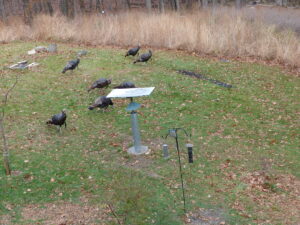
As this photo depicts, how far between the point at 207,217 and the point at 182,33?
10148 millimetres

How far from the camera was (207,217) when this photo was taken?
223 inches

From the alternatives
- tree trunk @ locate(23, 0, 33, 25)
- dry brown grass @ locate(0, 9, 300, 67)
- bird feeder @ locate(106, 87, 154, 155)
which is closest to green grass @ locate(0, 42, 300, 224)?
bird feeder @ locate(106, 87, 154, 155)

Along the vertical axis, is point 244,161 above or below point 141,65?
below

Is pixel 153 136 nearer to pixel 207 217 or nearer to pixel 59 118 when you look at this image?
pixel 59 118

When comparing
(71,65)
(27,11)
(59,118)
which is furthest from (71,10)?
(59,118)

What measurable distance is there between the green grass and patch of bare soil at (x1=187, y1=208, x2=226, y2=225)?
0.09m

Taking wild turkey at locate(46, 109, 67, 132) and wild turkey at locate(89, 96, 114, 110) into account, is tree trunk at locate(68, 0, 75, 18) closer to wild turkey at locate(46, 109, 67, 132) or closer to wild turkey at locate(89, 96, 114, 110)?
wild turkey at locate(89, 96, 114, 110)

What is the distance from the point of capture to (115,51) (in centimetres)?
1455

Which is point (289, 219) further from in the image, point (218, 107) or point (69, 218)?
point (218, 107)

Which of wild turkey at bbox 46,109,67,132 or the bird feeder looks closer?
the bird feeder

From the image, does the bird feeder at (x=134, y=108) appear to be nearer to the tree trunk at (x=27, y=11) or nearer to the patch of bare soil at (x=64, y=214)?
the patch of bare soil at (x=64, y=214)

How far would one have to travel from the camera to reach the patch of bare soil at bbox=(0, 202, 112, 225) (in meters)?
5.57

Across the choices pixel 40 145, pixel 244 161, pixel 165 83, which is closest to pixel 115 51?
pixel 165 83

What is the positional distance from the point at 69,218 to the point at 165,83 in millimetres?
6272
